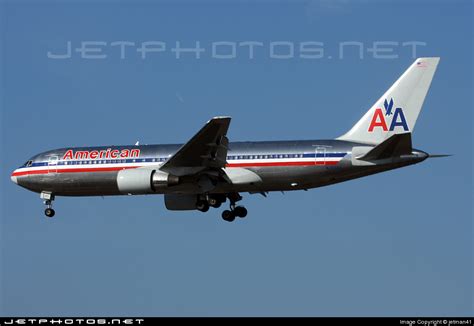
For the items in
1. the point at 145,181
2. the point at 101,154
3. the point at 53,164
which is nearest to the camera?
the point at 145,181

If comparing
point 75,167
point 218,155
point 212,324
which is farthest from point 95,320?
point 75,167

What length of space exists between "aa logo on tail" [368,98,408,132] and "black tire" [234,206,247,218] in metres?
8.91

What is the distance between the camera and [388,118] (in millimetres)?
57406

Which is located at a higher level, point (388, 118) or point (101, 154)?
point (101, 154)

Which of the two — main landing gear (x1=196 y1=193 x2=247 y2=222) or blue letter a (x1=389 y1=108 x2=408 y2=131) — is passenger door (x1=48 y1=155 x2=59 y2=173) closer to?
main landing gear (x1=196 y1=193 x2=247 y2=222)

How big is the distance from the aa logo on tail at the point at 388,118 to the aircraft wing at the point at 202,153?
309 inches

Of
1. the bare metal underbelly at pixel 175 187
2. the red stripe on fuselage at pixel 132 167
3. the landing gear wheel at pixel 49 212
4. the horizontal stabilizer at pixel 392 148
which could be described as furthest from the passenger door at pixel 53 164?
the horizontal stabilizer at pixel 392 148

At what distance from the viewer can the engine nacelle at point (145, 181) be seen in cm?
5712

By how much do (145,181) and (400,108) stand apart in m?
13.7

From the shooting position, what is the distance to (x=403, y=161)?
5375 centimetres

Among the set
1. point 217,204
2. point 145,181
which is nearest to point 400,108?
point 217,204

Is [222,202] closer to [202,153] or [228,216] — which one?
[228,216]

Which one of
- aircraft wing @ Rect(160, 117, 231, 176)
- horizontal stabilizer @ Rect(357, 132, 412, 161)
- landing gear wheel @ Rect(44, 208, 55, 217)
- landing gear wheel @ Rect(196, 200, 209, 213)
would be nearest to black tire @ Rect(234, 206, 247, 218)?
landing gear wheel @ Rect(196, 200, 209, 213)

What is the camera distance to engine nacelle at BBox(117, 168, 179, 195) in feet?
187
